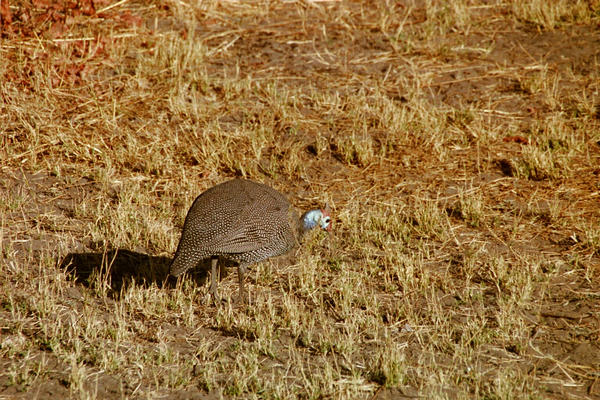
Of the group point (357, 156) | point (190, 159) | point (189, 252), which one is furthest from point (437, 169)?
point (189, 252)

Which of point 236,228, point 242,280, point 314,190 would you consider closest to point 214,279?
point 242,280

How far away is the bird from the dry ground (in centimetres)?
30

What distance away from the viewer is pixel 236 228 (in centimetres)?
495

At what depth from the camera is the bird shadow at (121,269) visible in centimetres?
533

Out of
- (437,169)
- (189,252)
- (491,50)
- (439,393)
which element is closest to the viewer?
(439,393)

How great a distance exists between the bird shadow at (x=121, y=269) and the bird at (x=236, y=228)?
1.37 feet

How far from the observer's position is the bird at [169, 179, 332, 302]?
487 cm

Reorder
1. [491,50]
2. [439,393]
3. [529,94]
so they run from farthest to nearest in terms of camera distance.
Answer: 1. [491,50]
2. [529,94]
3. [439,393]

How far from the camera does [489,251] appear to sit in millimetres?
5664

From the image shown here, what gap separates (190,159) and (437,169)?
80.8 inches

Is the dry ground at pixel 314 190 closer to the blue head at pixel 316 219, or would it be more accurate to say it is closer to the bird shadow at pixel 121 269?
the bird shadow at pixel 121 269

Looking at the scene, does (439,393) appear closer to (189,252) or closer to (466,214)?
(189,252)

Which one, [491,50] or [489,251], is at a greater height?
[491,50]

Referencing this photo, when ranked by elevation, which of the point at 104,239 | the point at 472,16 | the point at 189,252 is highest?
the point at 472,16
